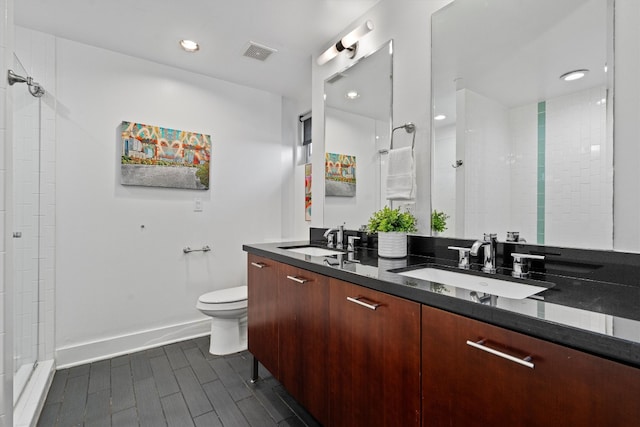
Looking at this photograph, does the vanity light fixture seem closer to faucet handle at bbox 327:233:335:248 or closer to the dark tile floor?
faucet handle at bbox 327:233:335:248

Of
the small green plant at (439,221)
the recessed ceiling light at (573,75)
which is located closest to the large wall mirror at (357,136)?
the small green plant at (439,221)

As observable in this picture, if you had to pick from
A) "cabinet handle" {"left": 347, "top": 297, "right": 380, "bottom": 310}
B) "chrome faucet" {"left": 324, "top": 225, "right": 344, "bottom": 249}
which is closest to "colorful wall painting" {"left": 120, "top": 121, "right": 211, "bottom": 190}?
"chrome faucet" {"left": 324, "top": 225, "right": 344, "bottom": 249}

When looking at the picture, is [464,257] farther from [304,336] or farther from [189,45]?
Result: [189,45]

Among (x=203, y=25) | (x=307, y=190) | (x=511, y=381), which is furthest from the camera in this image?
(x=307, y=190)

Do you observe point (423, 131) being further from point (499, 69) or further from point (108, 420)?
point (108, 420)

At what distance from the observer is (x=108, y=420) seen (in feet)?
5.38

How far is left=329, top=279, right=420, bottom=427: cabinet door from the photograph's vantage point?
0.95m

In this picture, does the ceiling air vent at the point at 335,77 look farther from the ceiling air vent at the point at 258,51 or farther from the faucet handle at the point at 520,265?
the faucet handle at the point at 520,265

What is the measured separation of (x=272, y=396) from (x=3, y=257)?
4.85ft

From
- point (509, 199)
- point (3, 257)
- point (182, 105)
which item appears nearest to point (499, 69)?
point (509, 199)

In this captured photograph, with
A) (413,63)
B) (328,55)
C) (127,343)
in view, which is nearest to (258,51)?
(328,55)

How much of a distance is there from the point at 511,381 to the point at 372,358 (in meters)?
0.47

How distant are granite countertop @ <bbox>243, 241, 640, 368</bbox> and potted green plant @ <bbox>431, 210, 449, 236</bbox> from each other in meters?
0.40

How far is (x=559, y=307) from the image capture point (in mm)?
742
